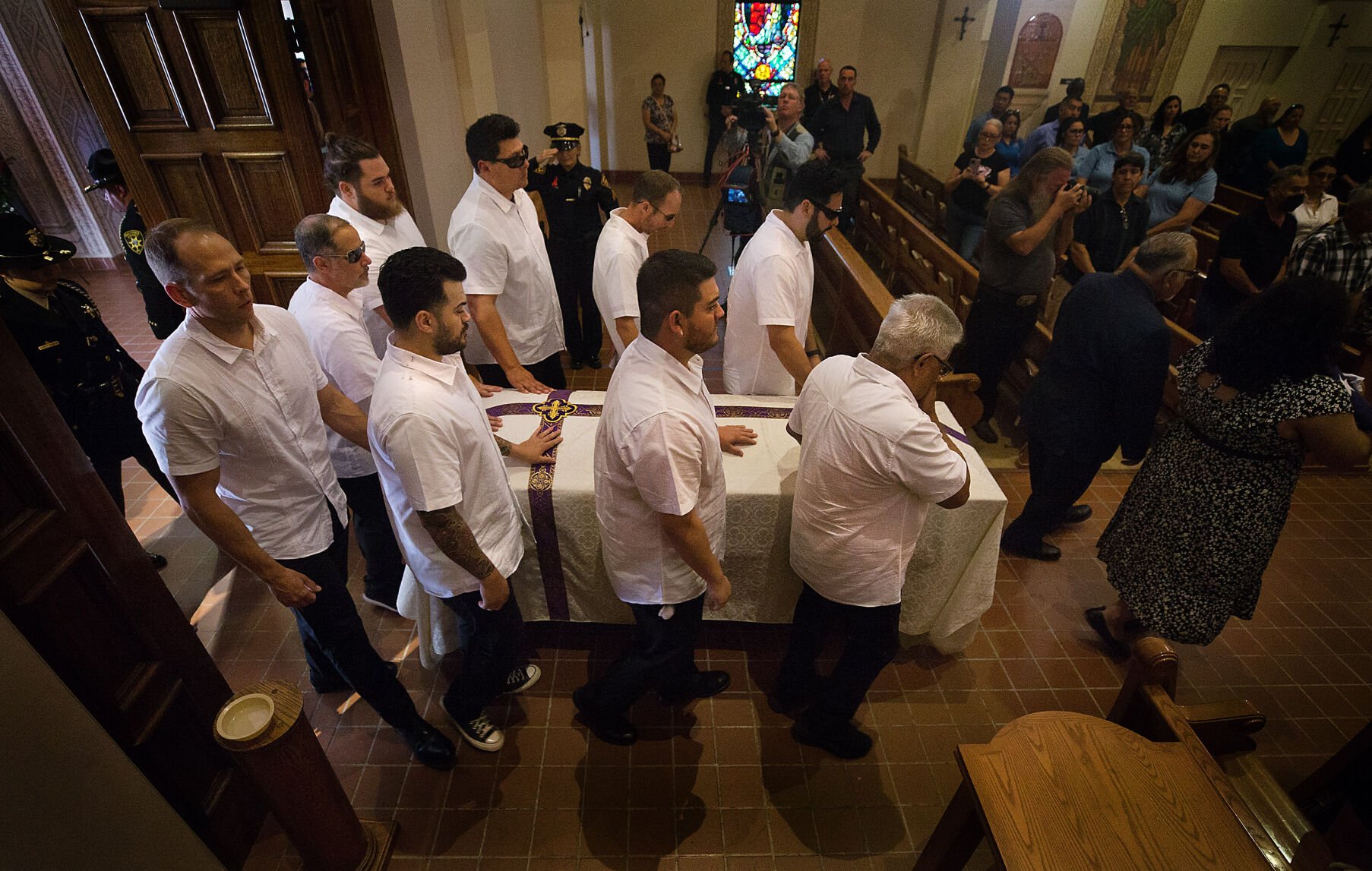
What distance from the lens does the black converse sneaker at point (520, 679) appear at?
2.62 m

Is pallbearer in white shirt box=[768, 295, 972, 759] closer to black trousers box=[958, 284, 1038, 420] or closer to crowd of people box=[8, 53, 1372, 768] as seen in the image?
crowd of people box=[8, 53, 1372, 768]

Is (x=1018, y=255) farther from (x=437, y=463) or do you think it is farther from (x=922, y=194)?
(x=922, y=194)

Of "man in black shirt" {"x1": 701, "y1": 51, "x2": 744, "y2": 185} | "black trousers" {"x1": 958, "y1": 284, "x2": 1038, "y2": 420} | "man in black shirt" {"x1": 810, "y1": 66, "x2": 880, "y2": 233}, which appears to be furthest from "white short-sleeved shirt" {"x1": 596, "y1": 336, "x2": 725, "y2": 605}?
"man in black shirt" {"x1": 701, "y1": 51, "x2": 744, "y2": 185}

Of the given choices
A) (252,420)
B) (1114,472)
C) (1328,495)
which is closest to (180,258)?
(252,420)

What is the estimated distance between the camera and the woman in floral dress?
194 centimetres

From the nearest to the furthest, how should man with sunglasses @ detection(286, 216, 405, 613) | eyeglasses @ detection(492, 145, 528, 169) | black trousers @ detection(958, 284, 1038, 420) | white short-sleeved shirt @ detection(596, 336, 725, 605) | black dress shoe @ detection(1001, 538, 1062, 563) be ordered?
1. white short-sleeved shirt @ detection(596, 336, 725, 605)
2. man with sunglasses @ detection(286, 216, 405, 613)
3. eyeglasses @ detection(492, 145, 528, 169)
4. black dress shoe @ detection(1001, 538, 1062, 563)
5. black trousers @ detection(958, 284, 1038, 420)

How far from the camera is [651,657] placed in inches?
85.0

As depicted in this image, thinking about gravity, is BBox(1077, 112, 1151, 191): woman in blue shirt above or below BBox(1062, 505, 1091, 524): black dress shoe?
above

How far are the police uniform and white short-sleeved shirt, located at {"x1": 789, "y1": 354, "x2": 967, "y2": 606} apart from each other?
97.7 inches

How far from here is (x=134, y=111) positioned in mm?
3143

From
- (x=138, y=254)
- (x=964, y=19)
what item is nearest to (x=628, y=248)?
(x=138, y=254)

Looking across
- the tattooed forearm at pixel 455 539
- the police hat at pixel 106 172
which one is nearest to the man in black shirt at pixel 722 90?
the police hat at pixel 106 172

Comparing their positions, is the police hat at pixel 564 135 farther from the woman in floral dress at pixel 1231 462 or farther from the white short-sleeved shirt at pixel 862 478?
the woman in floral dress at pixel 1231 462

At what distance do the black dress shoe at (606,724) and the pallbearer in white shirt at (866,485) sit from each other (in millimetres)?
701
